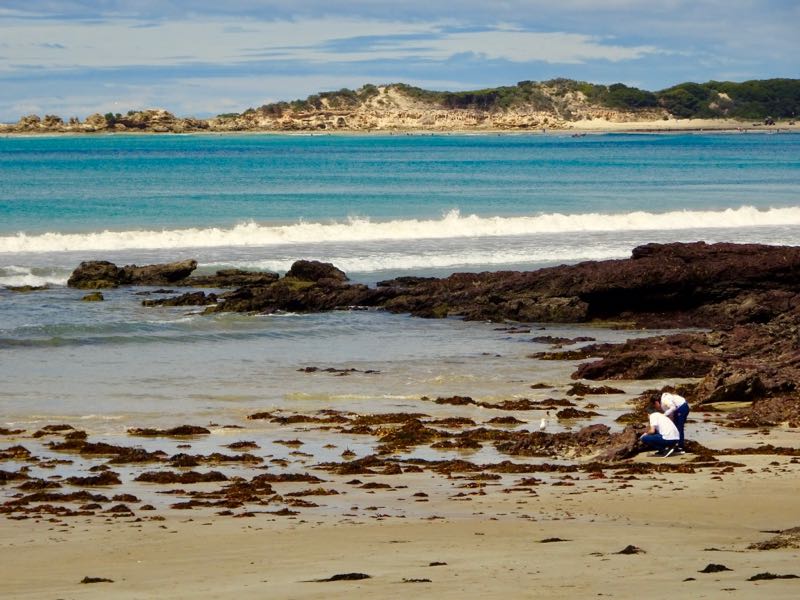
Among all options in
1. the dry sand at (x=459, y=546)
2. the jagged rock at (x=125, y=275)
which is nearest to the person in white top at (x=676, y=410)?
the dry sand at (x=459, y=546)

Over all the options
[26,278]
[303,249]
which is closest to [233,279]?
[26,278]

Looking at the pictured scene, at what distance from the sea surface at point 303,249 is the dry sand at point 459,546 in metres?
4.77

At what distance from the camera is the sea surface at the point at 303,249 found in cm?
1678

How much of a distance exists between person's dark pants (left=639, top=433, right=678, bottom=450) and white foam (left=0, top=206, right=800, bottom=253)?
27388 mm

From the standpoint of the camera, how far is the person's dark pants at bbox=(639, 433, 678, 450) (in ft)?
40.1

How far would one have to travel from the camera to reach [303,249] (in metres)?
36.9

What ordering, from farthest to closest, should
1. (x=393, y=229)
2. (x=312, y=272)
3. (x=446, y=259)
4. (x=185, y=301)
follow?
(x=393, y=229) → (x=446, y=259) → (x=312, y=272) → (x=185, y=301)

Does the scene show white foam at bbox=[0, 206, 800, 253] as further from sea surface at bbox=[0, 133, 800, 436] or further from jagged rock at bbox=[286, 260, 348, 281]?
jagged rock at bbox=[286, 260, 348, 281]

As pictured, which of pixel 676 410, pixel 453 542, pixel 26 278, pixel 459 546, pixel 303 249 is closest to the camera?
pixel 459 546

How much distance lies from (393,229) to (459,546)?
1368 inches

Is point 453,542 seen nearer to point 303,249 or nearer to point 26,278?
point 26,278

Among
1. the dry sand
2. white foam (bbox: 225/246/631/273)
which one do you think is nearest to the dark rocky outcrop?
white foam (bbox: 225/246/631/273)

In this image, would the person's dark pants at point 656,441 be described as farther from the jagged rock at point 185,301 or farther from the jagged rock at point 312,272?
the jagged rock at point 312,272

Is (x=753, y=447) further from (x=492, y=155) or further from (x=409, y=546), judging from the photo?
(x=492, y=155)
